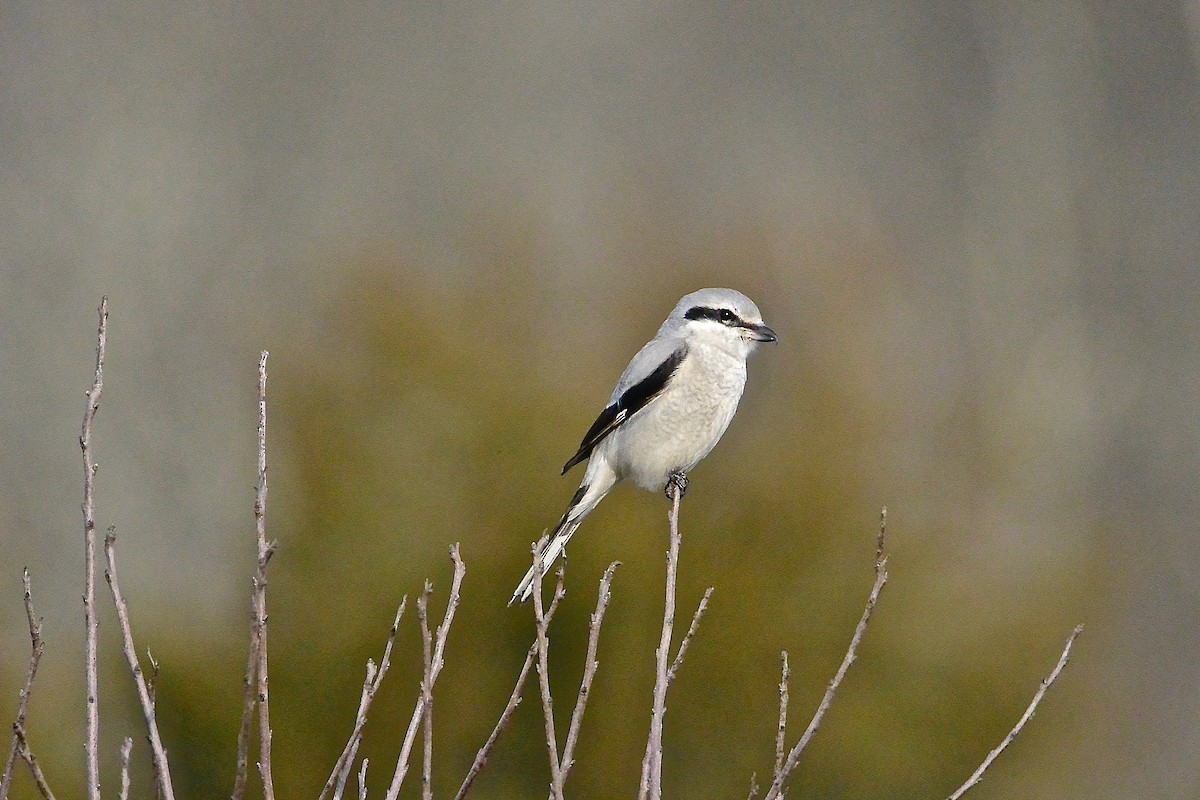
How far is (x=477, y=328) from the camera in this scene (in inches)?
371

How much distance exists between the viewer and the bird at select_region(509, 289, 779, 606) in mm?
3115

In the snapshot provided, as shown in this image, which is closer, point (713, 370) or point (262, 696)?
point (262, 696)

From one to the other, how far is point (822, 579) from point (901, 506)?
117 inches

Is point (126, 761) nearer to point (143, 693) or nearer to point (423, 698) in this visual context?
point (143, 693)

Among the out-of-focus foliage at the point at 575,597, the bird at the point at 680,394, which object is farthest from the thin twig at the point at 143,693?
the out-of-focus foliage at the point at 575,597

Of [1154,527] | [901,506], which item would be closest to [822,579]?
[901,506]

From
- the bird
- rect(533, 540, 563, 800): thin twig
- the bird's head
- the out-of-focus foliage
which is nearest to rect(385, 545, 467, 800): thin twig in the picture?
rect(533, 540, 563, 800): thin twig

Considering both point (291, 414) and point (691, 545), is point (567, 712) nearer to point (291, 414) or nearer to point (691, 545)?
point (691, 545)

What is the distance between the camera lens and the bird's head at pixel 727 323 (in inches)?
122

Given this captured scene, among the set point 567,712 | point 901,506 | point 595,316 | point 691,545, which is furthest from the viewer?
point 595,316

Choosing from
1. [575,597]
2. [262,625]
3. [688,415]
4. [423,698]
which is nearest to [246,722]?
[262,625]

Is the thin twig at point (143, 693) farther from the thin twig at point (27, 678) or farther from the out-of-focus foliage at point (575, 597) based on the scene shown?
the out-of-focus foliage at point (575, 597)

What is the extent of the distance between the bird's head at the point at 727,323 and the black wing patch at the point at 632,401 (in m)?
0.07

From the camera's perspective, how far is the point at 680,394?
3150 millimetres
